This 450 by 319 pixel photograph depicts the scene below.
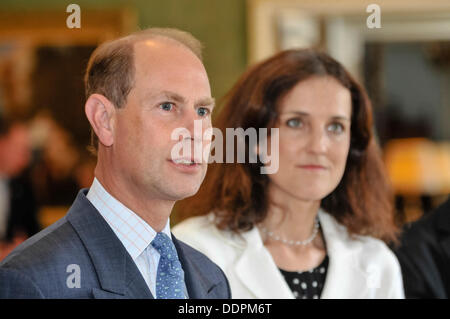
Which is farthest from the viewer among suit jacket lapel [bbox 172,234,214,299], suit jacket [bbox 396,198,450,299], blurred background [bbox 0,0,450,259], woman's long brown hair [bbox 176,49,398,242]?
blurred background [bbox 0,0,450,259]

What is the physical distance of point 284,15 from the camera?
304 centimetres

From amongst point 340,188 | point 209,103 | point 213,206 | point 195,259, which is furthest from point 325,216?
point 209,103

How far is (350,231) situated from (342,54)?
247 cm

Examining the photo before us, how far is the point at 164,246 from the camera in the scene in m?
0.66

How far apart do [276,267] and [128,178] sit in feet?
1.41

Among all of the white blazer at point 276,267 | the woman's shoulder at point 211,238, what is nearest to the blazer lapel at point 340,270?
the white blazer at point 276,267

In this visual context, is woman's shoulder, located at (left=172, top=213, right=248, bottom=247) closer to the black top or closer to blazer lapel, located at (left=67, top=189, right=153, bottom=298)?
the black top

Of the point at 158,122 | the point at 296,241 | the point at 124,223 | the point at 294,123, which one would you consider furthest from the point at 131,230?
the point at 296,241

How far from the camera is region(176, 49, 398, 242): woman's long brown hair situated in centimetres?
96

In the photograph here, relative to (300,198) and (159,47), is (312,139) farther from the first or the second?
(159,47)

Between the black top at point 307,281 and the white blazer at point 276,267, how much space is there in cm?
2

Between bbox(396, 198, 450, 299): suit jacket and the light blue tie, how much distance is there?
641 millimetres

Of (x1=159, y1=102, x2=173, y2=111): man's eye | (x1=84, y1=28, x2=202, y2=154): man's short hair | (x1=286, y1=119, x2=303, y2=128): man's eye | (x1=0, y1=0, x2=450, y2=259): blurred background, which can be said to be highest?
(x1=0, y1=0, x2=450, y2=259): blurred background

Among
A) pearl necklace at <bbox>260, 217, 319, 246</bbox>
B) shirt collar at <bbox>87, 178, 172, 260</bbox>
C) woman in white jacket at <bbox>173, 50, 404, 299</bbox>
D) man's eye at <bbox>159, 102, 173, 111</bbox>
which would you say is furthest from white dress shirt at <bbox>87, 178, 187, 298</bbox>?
pearl necklace at <bbox>260, 217, 319, 246</bbox>
